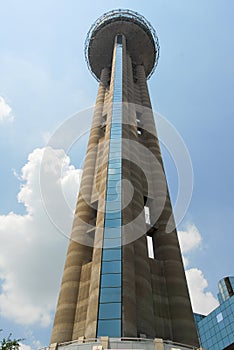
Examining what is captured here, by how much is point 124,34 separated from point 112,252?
74.5 meters

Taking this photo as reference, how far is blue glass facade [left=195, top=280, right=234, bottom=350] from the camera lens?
274ft

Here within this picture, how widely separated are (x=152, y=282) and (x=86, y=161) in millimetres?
27633

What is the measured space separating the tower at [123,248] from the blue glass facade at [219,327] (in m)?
47.8

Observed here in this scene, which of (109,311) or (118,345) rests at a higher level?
(109,311)

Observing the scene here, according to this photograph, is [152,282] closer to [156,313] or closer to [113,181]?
[156,313]

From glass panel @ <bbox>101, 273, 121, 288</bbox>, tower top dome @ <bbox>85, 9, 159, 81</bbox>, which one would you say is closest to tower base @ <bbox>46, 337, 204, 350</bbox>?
glass panel @ <bbox>101, 273, 121, 288</bbox>

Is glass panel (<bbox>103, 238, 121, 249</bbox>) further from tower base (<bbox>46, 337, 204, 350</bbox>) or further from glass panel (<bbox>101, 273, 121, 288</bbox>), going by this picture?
tower base (<bbox>46, 337, 204, 350</bbox>)

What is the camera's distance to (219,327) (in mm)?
88000

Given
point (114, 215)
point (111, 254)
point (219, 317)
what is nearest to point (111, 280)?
point (111, 254)

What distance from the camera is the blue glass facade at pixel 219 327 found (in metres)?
83.6

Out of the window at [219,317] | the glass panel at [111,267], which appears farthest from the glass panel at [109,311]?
the window at [219,317]

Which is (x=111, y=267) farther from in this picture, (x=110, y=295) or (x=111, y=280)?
(x=110, y=295)

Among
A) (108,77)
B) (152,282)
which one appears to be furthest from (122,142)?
(108,77)

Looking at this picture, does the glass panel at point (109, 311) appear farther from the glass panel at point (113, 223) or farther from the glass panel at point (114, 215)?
the glass panel at point (114, 215)
